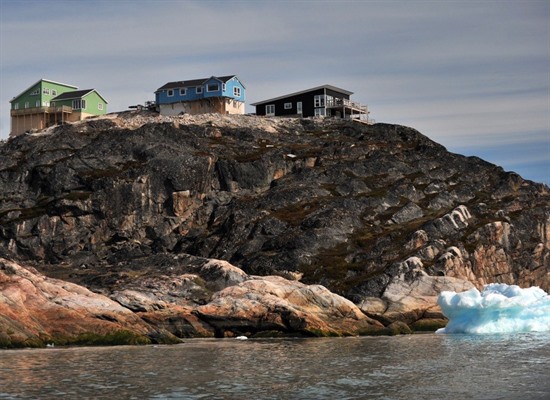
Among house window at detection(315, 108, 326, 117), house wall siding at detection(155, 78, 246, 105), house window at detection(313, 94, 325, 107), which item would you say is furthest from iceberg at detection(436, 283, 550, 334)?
house wall siding at detection(155, 78, 246, 105)

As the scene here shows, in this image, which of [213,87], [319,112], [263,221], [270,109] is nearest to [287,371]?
[263,221]

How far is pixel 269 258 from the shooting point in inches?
4158

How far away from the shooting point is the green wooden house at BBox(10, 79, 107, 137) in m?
159

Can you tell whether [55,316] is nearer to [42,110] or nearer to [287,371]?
[287,371]

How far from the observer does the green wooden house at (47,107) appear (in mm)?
159375

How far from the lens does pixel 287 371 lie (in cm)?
5209

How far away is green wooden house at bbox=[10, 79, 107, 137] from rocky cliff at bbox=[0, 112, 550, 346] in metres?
17.1

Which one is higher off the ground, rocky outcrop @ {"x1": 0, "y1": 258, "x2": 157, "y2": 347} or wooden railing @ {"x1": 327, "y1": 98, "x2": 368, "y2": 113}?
wooden railing @ {"x1": 327, "y1": 98, "x2": 368, "y2": 113}

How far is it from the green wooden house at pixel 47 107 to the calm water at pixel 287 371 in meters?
95.6

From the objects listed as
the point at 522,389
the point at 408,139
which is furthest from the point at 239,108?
the point at 522,389

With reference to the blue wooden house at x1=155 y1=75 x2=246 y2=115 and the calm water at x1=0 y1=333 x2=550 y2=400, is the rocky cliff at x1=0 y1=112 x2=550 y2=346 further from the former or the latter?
the calm water at x1=0 y1=333 x2=550 y2=400

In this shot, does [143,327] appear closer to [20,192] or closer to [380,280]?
[380,280]

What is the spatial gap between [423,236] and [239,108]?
2429 inches

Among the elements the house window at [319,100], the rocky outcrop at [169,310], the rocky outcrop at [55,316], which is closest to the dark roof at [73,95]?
the house window at [319,100]
